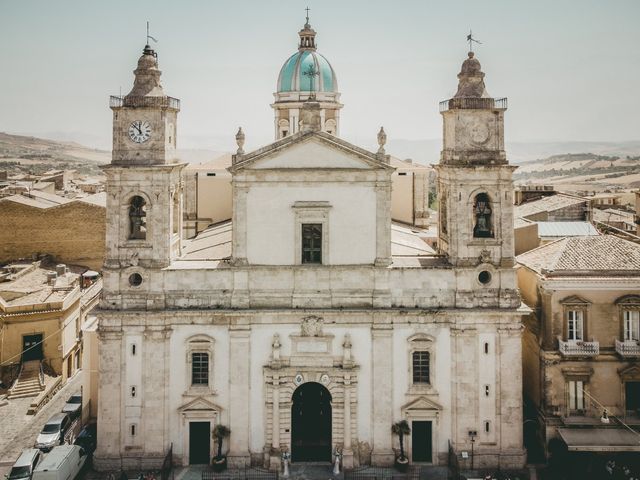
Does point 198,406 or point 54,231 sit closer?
point 198,406

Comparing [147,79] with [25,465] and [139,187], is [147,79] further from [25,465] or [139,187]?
[25,465]

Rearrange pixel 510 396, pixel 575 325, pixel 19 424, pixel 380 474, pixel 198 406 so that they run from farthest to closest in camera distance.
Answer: pixel 19 424
pixel 575 325
pixel 510 396
pixel 198 406
pixel 380 474

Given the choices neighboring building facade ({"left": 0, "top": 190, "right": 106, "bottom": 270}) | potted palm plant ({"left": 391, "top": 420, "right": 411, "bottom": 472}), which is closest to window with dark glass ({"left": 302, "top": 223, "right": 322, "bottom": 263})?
potted palm plant ({"left": 391, "top": 420, "right": 411, "bottom": 472})

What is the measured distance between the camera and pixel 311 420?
29000 millimetres

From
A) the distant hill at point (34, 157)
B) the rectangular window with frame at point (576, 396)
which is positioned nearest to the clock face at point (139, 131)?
the rectangular window with frame at point (576, 396)

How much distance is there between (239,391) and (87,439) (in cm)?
824

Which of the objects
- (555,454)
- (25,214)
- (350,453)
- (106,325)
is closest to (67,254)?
(25,214)

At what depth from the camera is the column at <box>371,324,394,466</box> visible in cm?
2816

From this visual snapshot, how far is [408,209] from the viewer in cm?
4281

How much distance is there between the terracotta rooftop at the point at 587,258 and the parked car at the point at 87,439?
2237 centimetres

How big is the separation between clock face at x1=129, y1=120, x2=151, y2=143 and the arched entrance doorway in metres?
13.0

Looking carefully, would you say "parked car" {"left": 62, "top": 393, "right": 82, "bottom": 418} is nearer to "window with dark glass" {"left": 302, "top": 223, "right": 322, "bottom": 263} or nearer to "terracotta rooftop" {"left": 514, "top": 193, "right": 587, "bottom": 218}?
"window with dark glass" {"left": 302, "top": 223, "right": 322, "bottom": 263}

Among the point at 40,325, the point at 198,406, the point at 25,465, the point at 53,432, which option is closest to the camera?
the point at 25,465

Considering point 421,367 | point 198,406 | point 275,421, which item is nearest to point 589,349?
point 421,367
